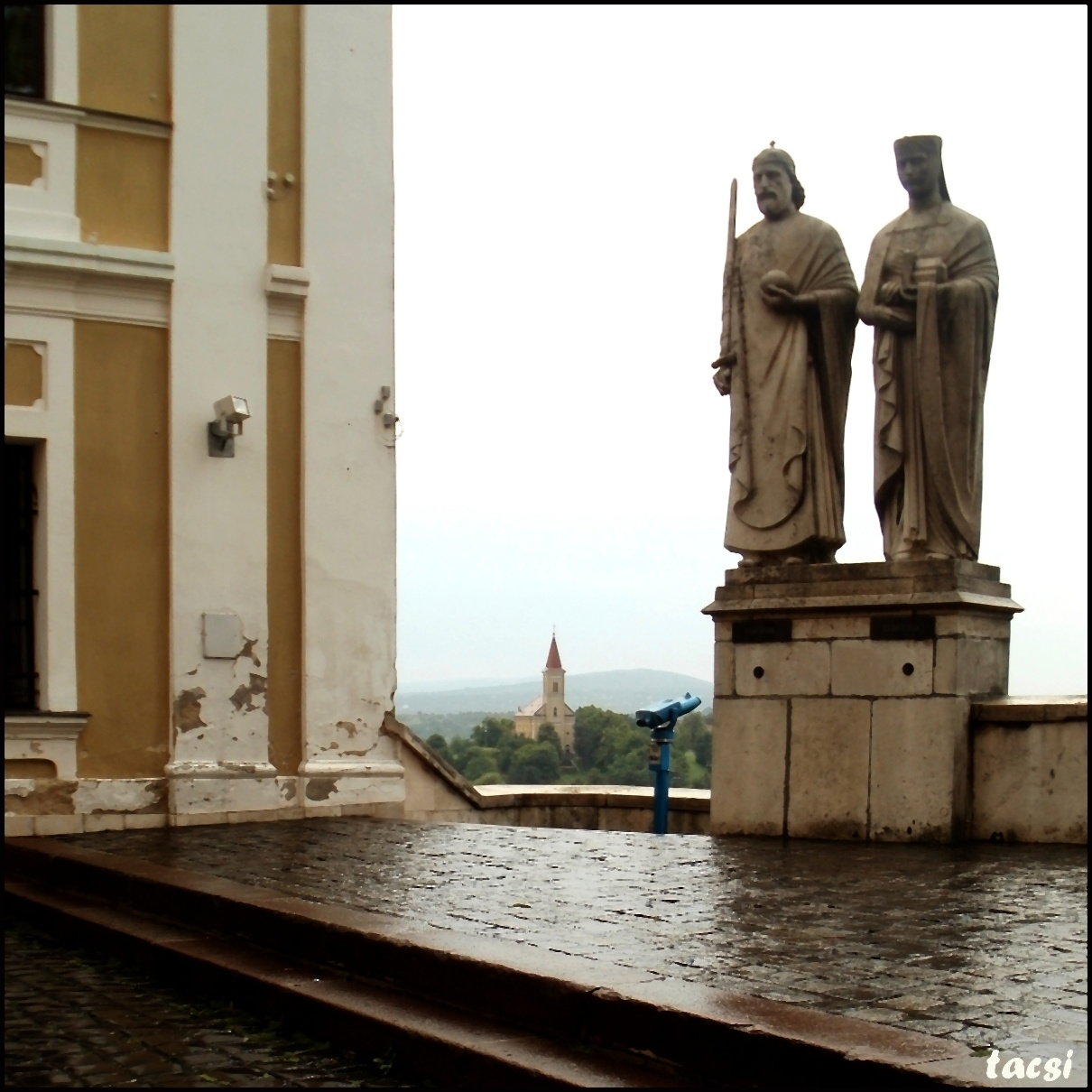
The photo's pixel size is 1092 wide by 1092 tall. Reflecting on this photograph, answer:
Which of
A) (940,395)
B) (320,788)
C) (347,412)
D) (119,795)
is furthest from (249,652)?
(940,395)

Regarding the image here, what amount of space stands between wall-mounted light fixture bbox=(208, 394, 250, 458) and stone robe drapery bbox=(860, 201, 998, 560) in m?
4.74

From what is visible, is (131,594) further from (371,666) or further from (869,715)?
(869,715)

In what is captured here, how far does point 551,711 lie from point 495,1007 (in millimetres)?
Result: 10989

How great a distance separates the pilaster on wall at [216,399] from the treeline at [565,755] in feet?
6.31

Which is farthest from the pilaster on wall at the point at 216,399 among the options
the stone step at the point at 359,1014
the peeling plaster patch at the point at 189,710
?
the stone step at the point at 359,1014

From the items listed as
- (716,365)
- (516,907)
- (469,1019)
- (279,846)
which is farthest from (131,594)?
(469,1019)

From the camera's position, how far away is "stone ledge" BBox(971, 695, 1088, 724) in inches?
325

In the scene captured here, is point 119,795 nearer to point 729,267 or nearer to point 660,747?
point 660,747

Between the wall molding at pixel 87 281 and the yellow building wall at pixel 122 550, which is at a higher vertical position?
the wall molding at pixel 87 281

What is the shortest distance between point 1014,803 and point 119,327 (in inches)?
274

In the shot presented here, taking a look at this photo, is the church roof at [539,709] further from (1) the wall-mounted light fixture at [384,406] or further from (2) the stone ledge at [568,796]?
(1) the wall-mounted light fixture at [384,406]

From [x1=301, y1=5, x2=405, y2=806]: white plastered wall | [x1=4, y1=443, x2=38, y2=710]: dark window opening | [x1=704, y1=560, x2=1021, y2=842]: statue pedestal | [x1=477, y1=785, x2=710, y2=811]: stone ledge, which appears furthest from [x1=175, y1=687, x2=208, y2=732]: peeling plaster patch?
[x1=704, y1=560, x2=1021, y2=842]: statue pedestal

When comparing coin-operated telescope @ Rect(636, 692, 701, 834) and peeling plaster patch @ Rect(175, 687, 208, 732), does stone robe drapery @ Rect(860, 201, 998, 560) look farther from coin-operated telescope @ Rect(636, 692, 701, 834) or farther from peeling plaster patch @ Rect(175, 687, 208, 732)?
peeling plaster patch @ Rect(175, 687, 208, 732)

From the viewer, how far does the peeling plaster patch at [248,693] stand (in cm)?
1174
